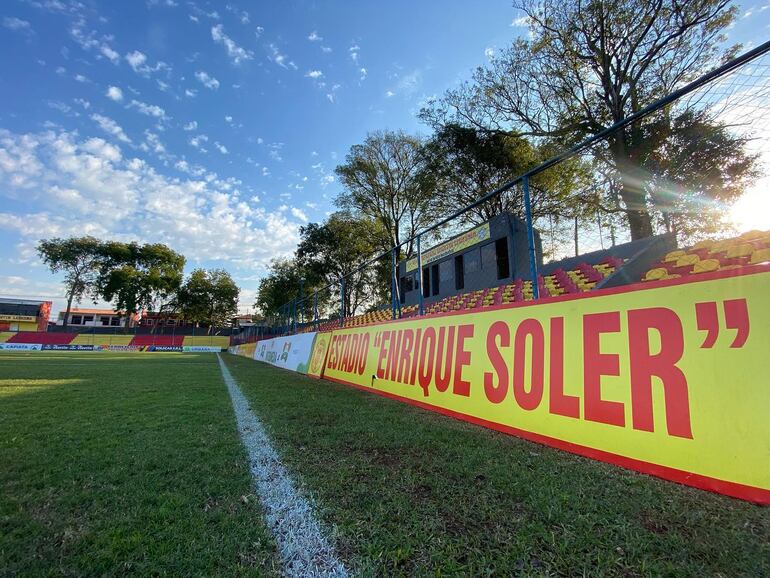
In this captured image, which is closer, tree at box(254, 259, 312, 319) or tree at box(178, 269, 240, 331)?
tree at box(254, 259, 312, 319)

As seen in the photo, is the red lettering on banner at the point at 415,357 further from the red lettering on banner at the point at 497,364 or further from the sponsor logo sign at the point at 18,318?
the sponsor logo sign at the point at 18,318

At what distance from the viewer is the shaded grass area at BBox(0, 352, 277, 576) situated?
4.11 ft

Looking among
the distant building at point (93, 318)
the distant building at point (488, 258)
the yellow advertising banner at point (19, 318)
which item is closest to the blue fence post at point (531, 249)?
the distant building at point (488, 258)

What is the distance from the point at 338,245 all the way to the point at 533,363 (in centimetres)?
2872

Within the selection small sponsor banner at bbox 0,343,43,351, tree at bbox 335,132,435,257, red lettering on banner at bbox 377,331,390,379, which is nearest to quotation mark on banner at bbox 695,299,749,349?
red lettering on banner at bbox 377,331,390,379

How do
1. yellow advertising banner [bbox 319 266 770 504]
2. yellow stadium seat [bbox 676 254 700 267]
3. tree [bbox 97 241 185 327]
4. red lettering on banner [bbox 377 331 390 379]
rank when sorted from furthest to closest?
tree [bbox 97 241 185 327] < yellow stadium seat [bbox 676 254 700 267] < red lettering on banner [bbox 377 331 390 379] < yellow advertising banner [bbox 319 266 770 504]

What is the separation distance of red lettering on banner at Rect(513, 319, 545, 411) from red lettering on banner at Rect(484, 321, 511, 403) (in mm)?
93

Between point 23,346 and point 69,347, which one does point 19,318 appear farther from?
point 23,346

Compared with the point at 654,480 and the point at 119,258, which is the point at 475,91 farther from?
the point at 119,258

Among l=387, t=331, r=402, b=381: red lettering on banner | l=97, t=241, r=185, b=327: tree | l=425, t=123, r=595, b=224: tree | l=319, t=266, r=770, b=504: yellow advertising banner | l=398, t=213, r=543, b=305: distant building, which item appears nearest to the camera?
l=319, t=266, r=770, b=504: yellow advertising banner

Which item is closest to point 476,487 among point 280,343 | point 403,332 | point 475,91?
point 403,332

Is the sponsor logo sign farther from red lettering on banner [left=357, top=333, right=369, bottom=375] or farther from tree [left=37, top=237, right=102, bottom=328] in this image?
red lettering on banner [left=357, top=333, right=369, bottom=375]

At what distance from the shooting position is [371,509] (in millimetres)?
1628

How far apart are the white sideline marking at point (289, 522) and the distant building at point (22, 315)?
2376 inches
